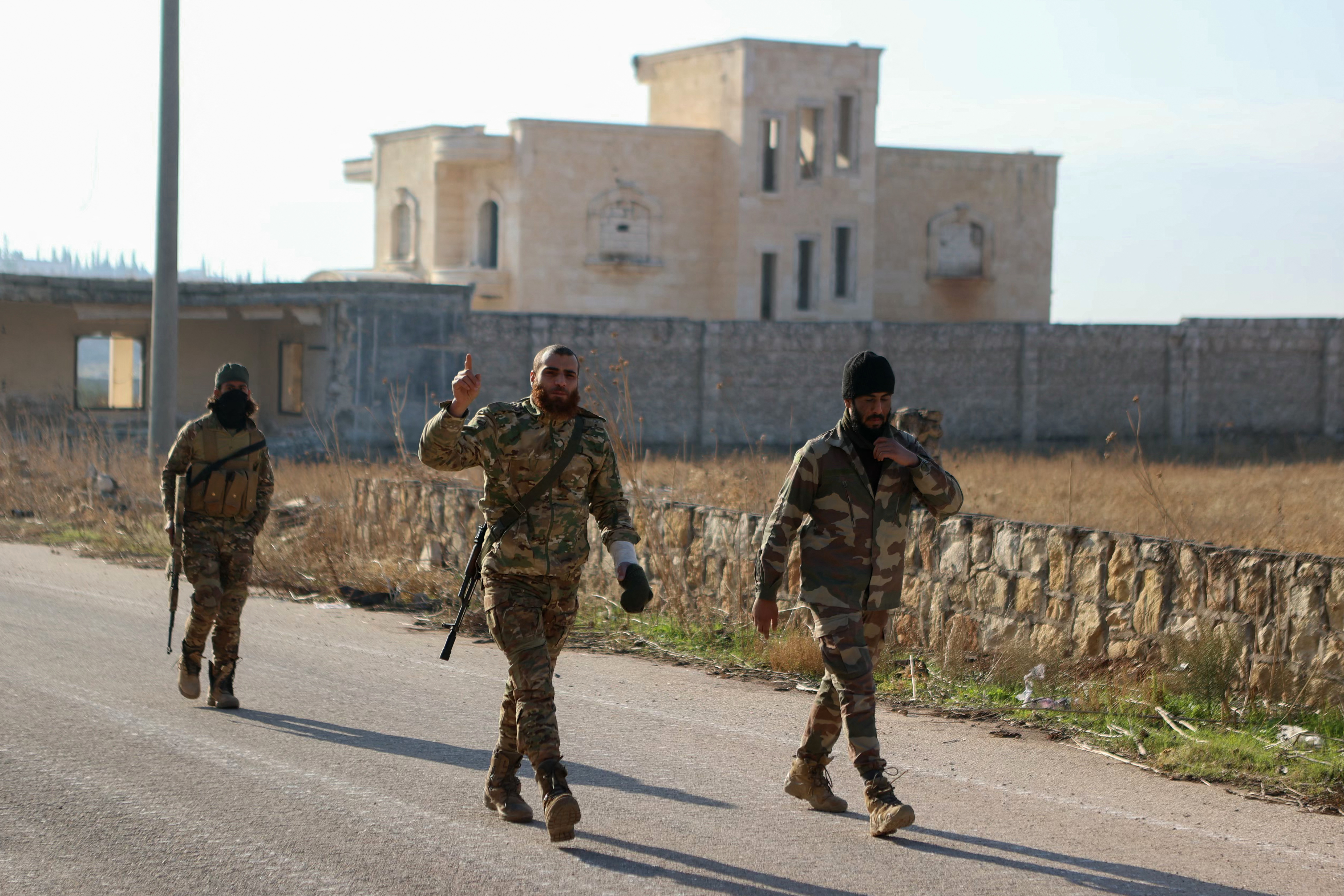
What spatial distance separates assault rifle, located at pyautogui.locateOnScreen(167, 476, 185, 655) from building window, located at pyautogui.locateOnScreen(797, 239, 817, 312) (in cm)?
3703

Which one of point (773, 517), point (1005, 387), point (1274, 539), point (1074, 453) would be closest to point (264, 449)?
point (773, 517)

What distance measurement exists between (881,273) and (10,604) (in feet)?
130

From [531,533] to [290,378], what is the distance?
85.3 ft

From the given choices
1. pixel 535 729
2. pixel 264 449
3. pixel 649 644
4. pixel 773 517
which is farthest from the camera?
pixel 649 644

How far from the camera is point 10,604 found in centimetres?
1131

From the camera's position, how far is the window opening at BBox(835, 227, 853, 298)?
44.5m

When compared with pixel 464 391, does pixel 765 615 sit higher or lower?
lower

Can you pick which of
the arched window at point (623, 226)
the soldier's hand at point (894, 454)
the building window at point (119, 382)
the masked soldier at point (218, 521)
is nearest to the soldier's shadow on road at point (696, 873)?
the soldier's hand at point (894, 454)

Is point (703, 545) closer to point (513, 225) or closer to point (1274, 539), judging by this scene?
point (1274, 539)

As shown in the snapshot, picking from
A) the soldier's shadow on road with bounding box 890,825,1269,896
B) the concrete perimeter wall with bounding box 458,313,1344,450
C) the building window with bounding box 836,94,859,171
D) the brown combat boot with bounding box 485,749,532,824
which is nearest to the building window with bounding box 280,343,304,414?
the concrete perimeter wall with bounding box 458,313,1344,450

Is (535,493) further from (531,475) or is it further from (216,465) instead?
(216,465)

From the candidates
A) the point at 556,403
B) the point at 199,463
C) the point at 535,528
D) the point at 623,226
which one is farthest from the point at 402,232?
the point at 535,528

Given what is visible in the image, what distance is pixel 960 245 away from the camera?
48281 mm

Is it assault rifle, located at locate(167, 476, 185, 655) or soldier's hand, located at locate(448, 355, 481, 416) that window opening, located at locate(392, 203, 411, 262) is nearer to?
assault rifle, located at locate(167, 476, 185, 655)
